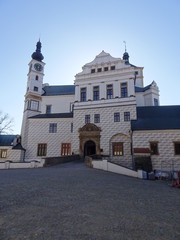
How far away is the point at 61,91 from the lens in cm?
3072

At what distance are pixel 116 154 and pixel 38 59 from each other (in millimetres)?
24433

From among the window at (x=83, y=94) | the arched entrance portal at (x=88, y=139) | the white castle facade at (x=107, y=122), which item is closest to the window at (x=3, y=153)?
the white castle facade at (x=107, y=122)

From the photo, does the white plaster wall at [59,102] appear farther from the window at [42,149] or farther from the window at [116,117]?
the window at [116,117]

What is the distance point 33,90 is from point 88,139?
15139mm

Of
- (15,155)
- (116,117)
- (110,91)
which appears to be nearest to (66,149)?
(15,155)

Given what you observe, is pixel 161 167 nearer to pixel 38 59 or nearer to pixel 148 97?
pixel 148 97

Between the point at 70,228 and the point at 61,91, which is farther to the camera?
the point at 61,91

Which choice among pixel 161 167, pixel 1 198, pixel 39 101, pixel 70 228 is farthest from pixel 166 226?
pixel 39 101

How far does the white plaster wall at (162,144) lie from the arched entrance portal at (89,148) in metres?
6.33

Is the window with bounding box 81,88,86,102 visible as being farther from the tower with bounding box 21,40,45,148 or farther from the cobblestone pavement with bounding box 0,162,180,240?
the cobblestone pavement with bounding box 0,162,180,240

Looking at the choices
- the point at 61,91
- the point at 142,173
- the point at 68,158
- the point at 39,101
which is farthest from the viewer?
the point at 61,91

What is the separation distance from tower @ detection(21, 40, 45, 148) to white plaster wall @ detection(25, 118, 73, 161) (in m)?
1.55

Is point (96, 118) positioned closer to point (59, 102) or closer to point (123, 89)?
point (123, 89)

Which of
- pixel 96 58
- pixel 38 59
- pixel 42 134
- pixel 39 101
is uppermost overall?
pixel 38 59
